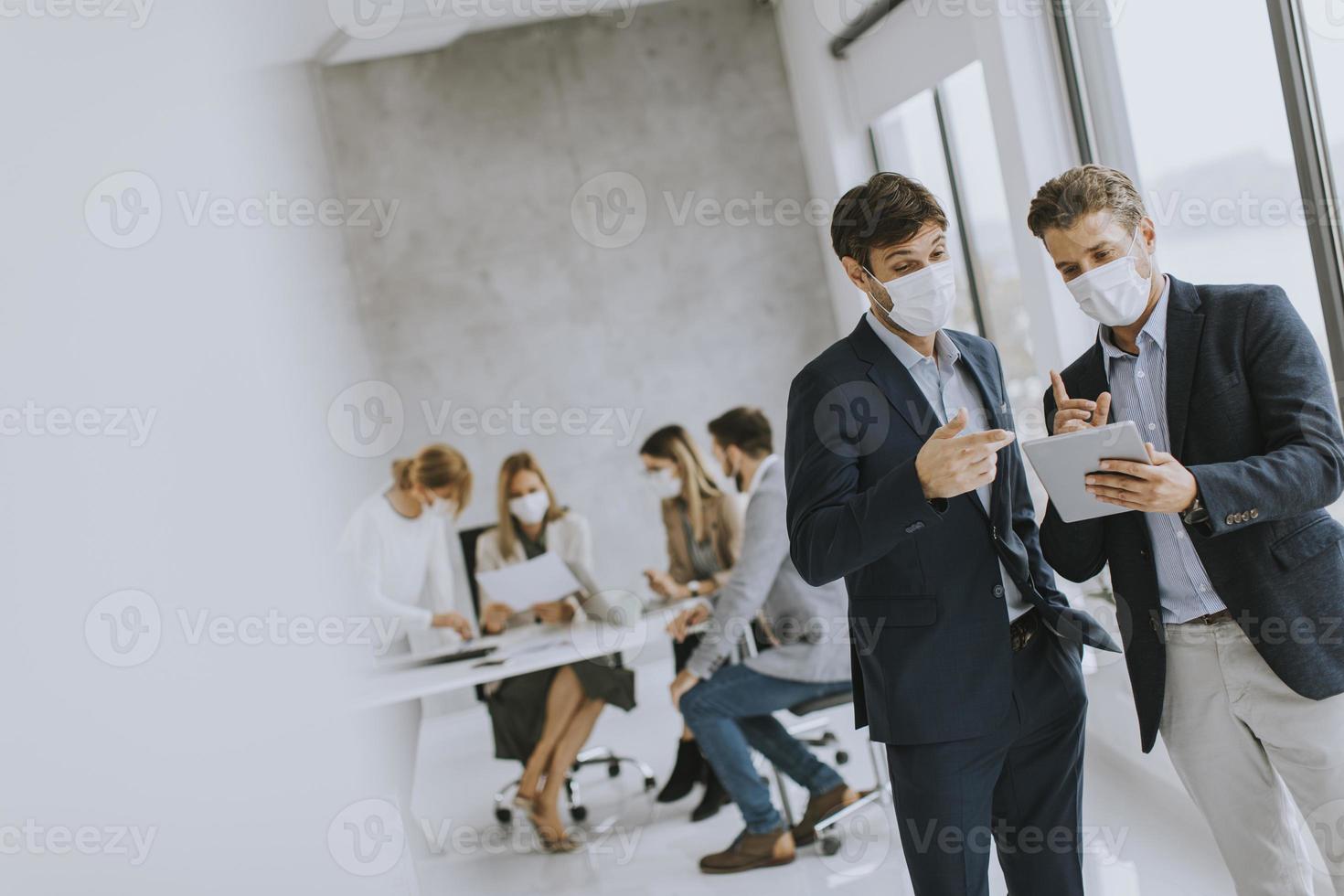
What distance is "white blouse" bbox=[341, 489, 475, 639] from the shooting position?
4285 mm

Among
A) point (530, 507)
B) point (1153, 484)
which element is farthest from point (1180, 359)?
point (530, 507)

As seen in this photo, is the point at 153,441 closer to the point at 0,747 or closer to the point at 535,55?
the point at 0,747

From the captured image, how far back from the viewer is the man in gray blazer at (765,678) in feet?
11.5

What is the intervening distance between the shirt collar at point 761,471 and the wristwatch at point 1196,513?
6.87 ft

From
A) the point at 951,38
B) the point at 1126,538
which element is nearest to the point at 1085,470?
the point at 1126,538

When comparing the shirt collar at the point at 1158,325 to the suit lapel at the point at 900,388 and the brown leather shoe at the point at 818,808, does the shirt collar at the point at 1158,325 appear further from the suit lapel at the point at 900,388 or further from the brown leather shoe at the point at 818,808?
the brown leather shoe at the point at 818,808

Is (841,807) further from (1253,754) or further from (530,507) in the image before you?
(1253,754)

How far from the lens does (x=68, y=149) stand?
2.86 metres

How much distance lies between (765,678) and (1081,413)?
202 centimetres

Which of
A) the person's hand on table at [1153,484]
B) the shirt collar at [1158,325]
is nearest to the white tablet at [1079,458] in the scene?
the person's hand on table at [1153,484]

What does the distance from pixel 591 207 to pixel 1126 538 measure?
535 centimetres

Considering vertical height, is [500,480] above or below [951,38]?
below

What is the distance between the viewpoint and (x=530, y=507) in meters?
4.68

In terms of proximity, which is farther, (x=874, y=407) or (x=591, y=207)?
(x=591, y=207)
